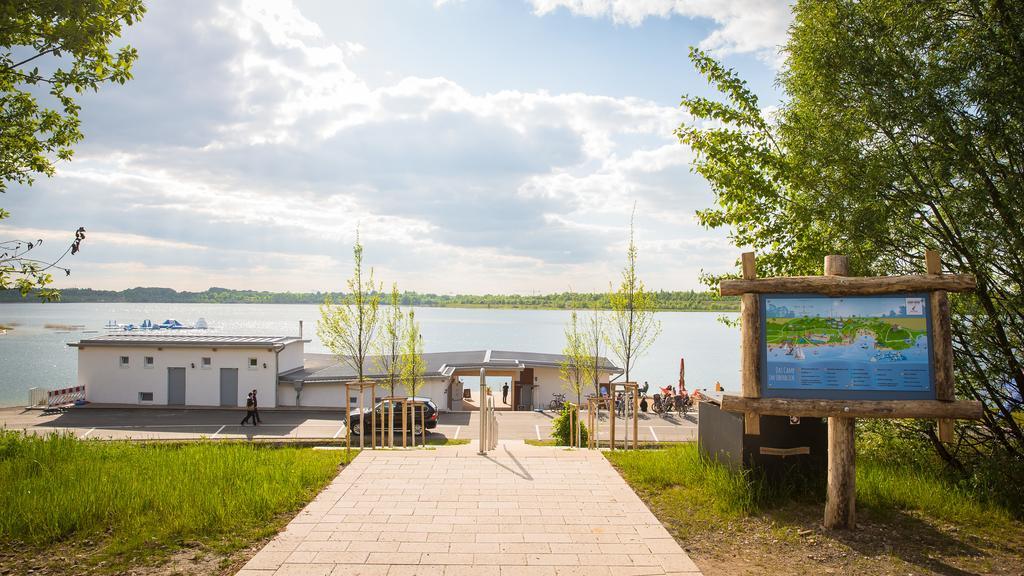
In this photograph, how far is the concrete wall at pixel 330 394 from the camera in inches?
1112

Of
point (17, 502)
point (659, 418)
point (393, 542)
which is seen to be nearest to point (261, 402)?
point (659, 418)

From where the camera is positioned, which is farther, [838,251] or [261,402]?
[261,402]

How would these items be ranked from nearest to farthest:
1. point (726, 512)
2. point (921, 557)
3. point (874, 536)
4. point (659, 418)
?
1. point (921, 557)
2. point (874, 536)
3. point (726, 512)
4. point (659, 418)

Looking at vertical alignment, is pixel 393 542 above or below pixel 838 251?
below

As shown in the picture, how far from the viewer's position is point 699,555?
223 inches

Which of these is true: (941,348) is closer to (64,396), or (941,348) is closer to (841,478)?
(841,478)

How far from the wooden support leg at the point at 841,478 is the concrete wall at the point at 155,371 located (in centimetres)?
2638

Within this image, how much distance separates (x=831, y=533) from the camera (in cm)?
614

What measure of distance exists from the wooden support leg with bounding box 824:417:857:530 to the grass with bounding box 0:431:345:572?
5609mm

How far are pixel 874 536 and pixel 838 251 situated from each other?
3798 mm

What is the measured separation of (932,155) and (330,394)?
2579 cm

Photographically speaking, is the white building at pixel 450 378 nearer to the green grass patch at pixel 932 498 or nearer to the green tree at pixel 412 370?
the green tree at pixel 412 370

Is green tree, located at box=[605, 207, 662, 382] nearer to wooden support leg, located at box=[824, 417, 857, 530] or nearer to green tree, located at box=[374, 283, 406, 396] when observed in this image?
green tree, located at box=[374, 283, 406, 396]

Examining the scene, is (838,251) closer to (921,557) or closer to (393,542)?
(921,557)
